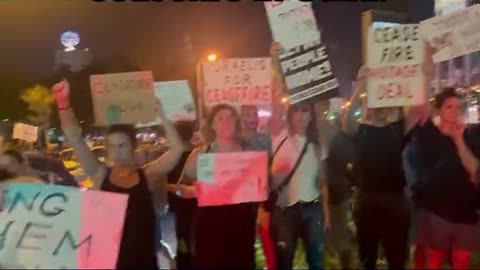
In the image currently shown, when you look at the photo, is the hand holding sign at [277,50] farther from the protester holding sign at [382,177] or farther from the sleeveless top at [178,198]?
the sleeveless top at [178,198]

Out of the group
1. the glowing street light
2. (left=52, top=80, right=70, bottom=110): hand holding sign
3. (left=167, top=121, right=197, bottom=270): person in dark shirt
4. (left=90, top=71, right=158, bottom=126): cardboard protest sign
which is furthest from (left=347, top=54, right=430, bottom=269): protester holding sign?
(left=52, top=80, right=70, bottom=110): hand holding sign

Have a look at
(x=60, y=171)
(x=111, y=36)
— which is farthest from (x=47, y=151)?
(x=111, y=36)

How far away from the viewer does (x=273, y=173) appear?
3359 millimetres

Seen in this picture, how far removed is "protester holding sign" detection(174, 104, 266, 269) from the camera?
10.6 ft

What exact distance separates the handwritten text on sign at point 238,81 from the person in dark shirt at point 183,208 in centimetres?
22

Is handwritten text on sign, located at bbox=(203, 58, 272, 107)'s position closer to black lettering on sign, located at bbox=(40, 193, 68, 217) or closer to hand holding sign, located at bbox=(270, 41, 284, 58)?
hand holding sign, located at bbox=(270, 41, 284, 58)

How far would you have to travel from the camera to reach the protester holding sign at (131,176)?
3111mm

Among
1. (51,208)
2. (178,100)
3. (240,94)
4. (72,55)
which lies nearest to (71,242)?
(51,208)

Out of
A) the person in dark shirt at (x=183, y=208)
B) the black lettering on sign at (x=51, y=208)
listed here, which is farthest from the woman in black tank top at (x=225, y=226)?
the black lettering on sign at (x=51, y=208)

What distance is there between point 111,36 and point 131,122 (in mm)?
551

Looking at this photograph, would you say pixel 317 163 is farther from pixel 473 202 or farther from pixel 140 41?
pixel 140 41

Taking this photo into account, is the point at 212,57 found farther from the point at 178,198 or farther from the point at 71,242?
the point at 71,242

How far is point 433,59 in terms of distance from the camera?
3242mm

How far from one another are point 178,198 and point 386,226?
3.60ft
